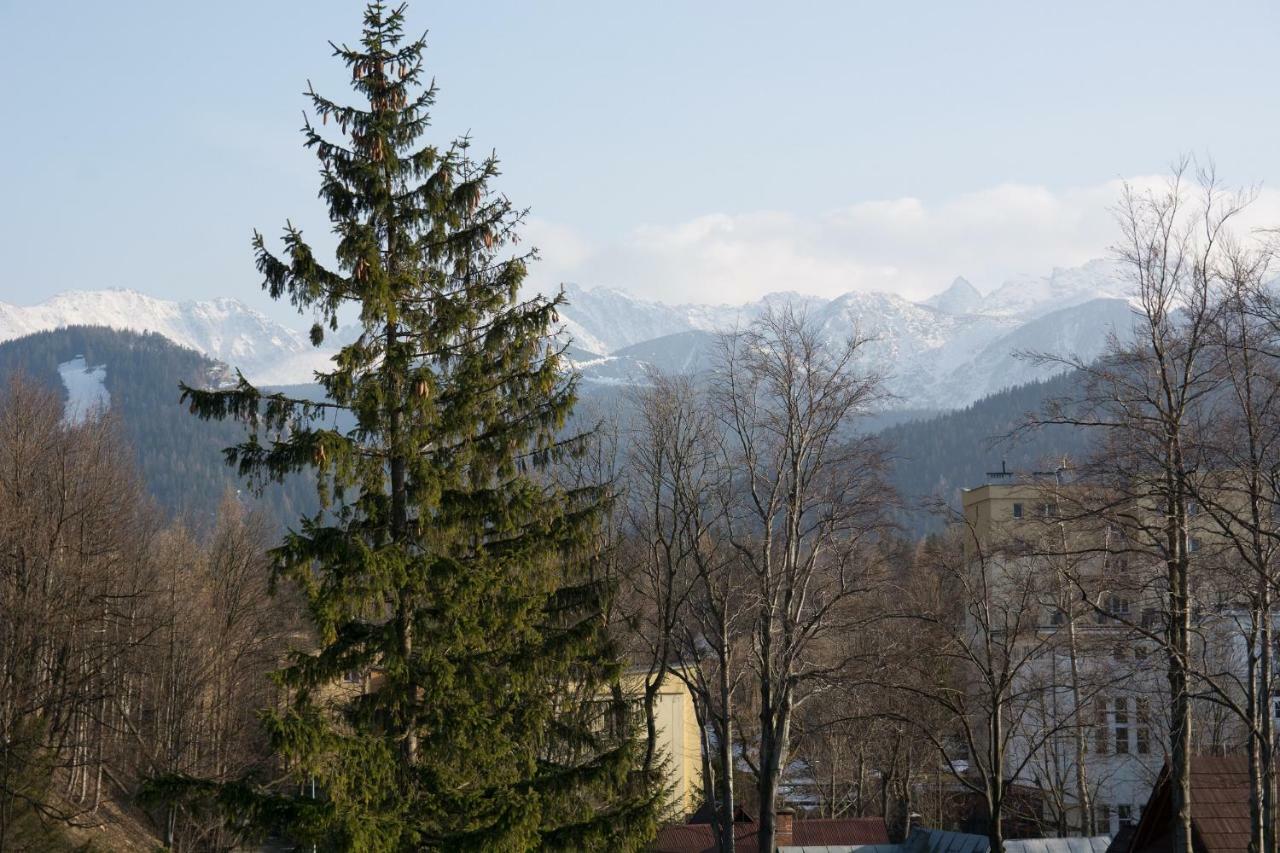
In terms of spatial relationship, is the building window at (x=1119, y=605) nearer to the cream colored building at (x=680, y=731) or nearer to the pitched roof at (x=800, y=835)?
the pitched roof at (x=800, y=835)

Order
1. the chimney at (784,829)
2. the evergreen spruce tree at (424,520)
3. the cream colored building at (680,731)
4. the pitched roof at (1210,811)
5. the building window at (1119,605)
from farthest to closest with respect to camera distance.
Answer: the cream colored building at (680,731) < the chimney at (784,829) < the pitched roof at (1210,811) < the building window at (1119,605) < the evergreen spruce tree at (424,520)

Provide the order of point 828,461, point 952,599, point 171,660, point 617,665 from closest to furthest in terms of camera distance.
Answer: point 617,665
point 828,461
point 171,660
point 952,599

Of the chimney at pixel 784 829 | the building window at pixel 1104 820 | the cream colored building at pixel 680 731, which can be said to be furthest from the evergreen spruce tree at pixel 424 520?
the building window at pixel 1104 820

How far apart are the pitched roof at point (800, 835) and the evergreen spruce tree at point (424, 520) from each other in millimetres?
17456

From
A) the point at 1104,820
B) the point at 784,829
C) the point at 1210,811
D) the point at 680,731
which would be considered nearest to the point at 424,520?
the point at 1210,811

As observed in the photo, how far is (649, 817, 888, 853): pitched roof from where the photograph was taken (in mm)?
34031

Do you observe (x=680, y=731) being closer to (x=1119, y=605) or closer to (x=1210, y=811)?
(x=1210, y=811)

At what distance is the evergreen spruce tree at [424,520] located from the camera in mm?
15562

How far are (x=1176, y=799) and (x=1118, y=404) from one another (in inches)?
205

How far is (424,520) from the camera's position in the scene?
1642 centimetres

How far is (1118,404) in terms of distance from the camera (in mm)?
18391

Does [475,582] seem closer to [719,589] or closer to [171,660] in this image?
[719,589]

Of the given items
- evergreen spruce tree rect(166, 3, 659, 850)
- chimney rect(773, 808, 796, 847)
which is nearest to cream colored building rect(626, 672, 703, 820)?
chimney rect(773, 808, 796, 847)

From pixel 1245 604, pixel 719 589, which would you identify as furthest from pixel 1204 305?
pixel 719 589
